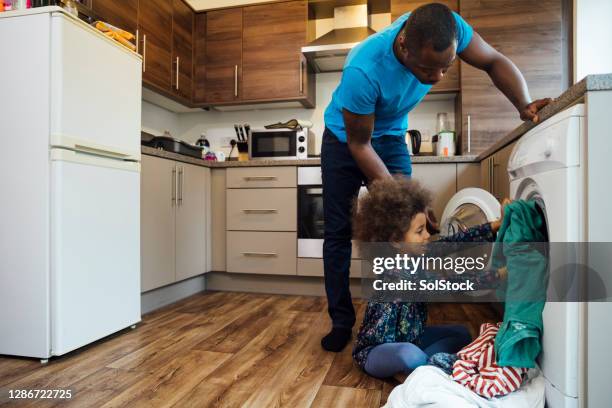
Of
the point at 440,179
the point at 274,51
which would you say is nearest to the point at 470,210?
the point at 440,179

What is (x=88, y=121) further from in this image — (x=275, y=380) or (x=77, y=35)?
(x=275, y=380)

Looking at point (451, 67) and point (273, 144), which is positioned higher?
Result: point (451, 67)

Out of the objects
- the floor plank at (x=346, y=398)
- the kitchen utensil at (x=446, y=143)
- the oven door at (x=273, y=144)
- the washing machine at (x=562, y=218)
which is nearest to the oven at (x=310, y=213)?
the oven door at (x=273, y=144)

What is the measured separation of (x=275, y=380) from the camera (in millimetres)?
1232

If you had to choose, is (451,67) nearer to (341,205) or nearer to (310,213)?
(310,213)

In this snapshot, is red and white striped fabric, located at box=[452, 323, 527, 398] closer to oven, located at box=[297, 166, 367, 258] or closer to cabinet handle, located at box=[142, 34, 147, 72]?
oven, located at box=[297, 166, 367, 258]

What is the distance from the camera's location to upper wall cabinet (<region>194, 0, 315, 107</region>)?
281 centimetres

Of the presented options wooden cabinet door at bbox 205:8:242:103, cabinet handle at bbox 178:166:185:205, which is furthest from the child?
wooden cabinet door at bbox 205:8:242:103

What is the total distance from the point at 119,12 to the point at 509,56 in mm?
2278

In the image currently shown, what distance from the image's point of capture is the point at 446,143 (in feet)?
8.50

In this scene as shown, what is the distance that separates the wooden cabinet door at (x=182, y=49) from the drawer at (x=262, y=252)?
1095 mm

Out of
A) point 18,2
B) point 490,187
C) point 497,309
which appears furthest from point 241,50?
point 497,309

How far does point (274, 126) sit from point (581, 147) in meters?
2.17

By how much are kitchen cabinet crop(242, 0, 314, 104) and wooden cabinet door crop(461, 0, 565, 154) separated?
105 centimetres
